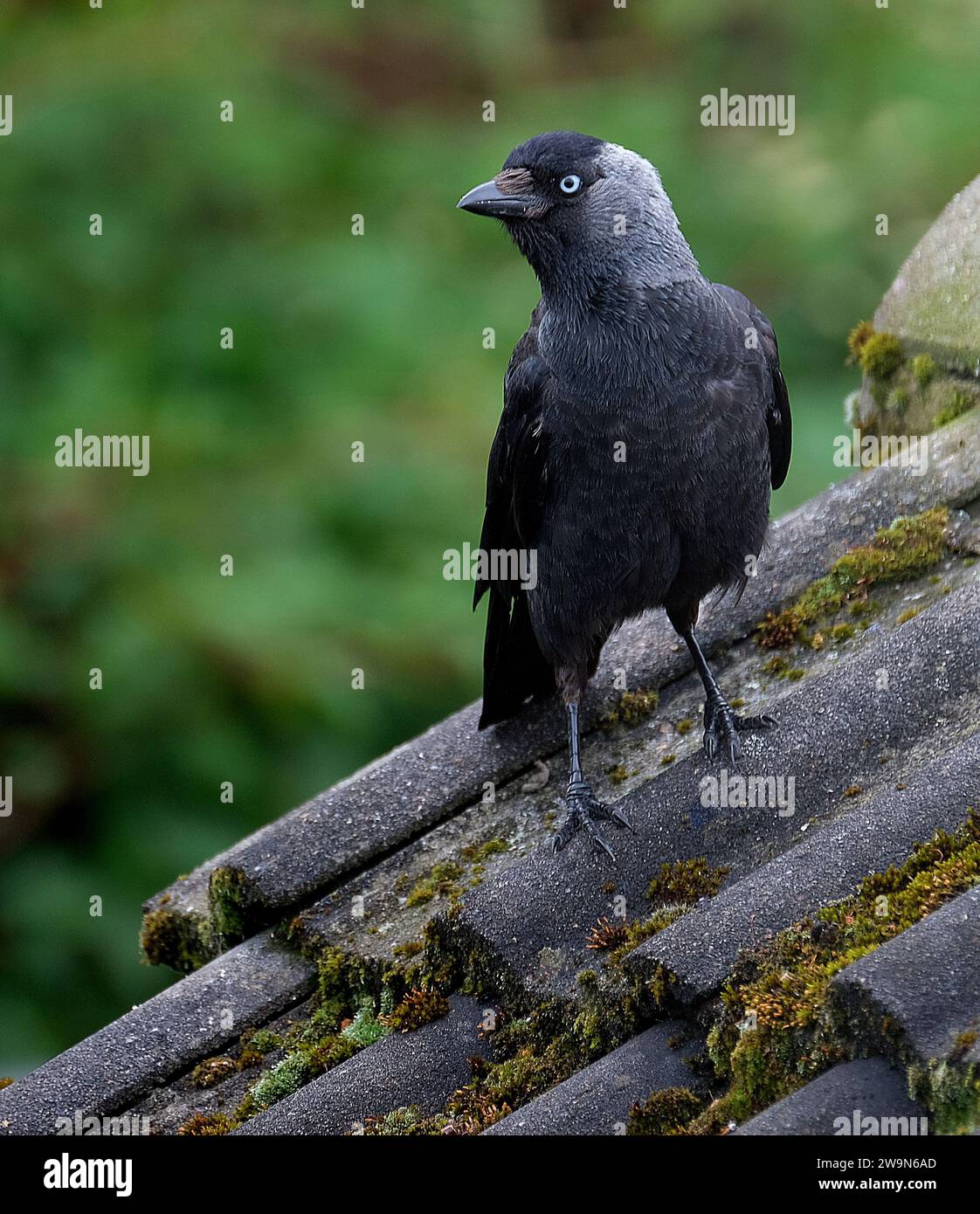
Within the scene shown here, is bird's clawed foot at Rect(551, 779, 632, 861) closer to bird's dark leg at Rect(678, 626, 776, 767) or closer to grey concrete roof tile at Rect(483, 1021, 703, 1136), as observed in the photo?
bird's dark leg at Rect(678, 626, 776, 767)

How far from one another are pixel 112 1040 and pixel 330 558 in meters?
3.89

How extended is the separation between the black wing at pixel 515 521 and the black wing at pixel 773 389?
1.79ft

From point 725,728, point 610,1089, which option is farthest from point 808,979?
point 725,728

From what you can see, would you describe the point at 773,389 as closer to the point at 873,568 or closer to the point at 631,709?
the point at 873,568

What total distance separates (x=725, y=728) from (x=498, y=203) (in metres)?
1.50

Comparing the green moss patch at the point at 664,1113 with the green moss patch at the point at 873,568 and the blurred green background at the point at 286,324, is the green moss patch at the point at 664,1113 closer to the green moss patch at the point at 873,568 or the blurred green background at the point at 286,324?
the green moss patch at the point at 873,568

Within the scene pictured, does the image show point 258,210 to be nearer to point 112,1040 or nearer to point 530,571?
point 530,571

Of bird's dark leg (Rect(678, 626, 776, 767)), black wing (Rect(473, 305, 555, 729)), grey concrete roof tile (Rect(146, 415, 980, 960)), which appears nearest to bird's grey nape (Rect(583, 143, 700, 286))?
black wing (Rect(473, 305, 555, 729))

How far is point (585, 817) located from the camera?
3398 mm

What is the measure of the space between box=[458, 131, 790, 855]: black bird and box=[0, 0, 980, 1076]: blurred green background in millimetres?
2870

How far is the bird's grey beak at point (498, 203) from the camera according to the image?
12.6 ft

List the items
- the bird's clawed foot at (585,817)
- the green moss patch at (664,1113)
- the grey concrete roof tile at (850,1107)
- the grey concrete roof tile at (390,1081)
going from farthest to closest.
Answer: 1. the bird's clawed foot at (585,817)
2. the grey concrete roof tile at (390,1081)
3. the green moss patch at (664,1113)
4. the grey concrete roof tile at (850,1107)

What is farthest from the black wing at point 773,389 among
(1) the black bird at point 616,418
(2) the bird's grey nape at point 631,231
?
(2) the bird's grey nape at point 631,231

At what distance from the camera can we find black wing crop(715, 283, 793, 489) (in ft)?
13.0
